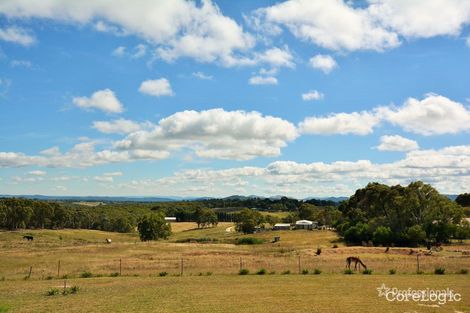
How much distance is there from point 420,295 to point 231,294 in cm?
1079

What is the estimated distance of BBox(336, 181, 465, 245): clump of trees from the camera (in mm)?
87812

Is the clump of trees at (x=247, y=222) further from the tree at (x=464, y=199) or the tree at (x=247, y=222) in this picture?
the tree at (x=464, y=199)

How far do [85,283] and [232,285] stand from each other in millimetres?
11899

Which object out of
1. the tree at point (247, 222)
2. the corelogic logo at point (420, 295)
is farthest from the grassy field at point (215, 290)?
the tree at point (247, 222)

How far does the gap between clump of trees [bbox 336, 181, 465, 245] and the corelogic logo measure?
6349 cm

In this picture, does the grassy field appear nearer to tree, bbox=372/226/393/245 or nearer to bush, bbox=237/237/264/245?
tree, bbox=372/226/393/245

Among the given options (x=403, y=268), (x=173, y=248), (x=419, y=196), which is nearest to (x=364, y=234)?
(x=419, y=196)

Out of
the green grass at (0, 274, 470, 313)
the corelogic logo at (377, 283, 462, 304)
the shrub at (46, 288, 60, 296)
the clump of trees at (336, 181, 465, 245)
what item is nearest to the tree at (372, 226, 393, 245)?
the clump of trees at (336, 181, 465, 245)

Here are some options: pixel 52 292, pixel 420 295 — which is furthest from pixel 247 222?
pixel 420 295

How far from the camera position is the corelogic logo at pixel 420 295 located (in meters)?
23.6

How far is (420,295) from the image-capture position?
82.1 ft

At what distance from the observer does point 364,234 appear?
93312 millimetres

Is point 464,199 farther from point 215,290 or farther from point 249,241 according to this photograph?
point 215,290

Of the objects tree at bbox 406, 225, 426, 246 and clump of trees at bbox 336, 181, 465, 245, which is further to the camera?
clump of trees at bbox 336, 181, 465, 245
